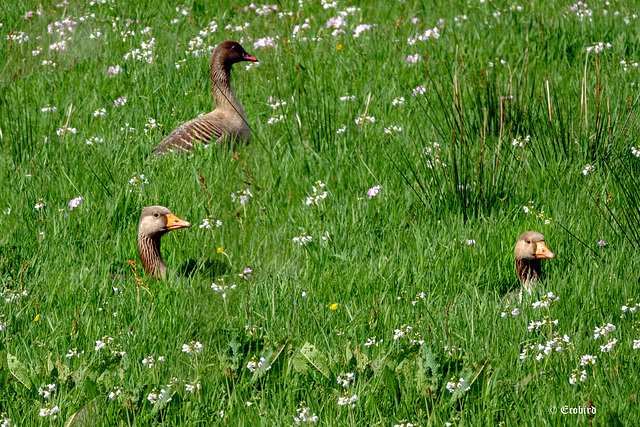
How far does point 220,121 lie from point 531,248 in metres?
2.80

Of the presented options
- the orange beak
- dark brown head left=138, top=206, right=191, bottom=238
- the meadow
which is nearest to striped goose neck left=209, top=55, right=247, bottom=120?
the meadow

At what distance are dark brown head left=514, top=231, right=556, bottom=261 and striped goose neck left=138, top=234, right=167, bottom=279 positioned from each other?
198cm

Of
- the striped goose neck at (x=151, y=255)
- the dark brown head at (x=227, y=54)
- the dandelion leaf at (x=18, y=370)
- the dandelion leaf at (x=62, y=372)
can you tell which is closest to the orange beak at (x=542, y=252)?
the striped goose neck at (x=151, y=255)

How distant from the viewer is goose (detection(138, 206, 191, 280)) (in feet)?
14.1

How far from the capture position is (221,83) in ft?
20.9

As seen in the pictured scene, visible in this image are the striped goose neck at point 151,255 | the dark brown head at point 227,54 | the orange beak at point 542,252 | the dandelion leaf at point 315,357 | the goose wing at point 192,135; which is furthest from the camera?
the dark brown head at point 227,54

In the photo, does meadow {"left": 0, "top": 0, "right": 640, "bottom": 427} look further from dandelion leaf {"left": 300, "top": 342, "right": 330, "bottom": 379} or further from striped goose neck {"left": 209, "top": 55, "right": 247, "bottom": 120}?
striped goose neck {"left": 209, "top": 55, "right": 247, "bottom": 120}

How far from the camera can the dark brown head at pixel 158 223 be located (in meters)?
4.30

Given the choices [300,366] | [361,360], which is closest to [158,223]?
[300,366]

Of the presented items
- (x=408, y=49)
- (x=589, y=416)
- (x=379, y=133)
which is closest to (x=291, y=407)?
(x=589, y=416)

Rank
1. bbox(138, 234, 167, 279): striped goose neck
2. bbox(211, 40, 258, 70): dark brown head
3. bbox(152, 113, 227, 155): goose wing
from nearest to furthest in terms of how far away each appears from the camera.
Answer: bbox(138, 234, 167, 279): striped goose neck < bbox(152, 113, 227, 155): goose wing < bbox(211, 40, 258, 70): dark brown head

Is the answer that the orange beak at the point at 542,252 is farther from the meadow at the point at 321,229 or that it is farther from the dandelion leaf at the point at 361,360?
the dandelion leaf at the point at 361,360

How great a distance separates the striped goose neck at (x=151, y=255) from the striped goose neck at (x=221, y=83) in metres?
2.05

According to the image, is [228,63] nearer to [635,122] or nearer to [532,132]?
[532,132]
